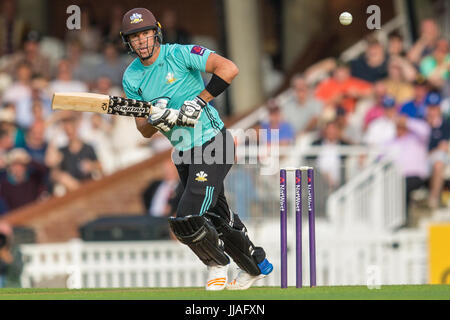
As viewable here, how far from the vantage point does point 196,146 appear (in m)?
8.41

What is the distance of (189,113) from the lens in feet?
26.7

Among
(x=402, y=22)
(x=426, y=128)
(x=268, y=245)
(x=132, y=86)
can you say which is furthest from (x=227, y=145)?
(x=402, y=22)

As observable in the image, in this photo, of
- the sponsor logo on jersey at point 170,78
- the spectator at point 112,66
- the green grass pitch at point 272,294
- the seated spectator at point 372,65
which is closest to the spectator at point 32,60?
the spectator at point 112,66

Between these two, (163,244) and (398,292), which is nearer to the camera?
(398,292)

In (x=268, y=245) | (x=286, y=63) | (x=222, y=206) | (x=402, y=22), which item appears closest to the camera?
(x=222, y=206)

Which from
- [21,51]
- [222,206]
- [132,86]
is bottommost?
[222,206]

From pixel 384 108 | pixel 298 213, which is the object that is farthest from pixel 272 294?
pixel 384 108

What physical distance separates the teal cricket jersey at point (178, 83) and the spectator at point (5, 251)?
18.5 ft

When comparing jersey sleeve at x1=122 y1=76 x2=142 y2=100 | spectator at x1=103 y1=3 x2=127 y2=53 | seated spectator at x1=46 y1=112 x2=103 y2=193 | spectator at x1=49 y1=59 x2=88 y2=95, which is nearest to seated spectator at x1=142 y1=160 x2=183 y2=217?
seated spectator at x1=46 y1=112 x2=103 y2=193

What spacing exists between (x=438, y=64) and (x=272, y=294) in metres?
7.88

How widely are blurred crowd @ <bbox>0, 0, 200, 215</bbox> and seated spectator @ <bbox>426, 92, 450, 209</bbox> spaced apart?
162 inches

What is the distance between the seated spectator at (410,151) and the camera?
14.1m
